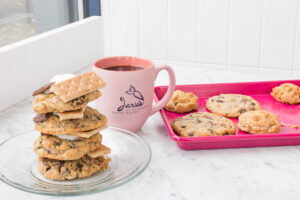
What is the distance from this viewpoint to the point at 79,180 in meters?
0.76

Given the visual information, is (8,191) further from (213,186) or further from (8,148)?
(213,186)

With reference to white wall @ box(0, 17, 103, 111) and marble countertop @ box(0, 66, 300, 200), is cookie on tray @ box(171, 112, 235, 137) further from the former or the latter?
white wall @ box(0, 17, 103, 111)

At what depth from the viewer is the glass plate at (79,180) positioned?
0.71 metres

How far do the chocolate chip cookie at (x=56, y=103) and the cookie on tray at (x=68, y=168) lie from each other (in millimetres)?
99

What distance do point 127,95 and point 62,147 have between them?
0.74 ft

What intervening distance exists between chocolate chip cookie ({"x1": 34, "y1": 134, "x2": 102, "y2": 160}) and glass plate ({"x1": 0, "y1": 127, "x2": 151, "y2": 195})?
0.05 m

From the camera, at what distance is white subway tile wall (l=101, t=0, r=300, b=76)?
144cm

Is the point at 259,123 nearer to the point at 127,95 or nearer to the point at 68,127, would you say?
the point at 127,95

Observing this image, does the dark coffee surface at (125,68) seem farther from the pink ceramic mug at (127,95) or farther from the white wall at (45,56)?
the white wall at (45,56)

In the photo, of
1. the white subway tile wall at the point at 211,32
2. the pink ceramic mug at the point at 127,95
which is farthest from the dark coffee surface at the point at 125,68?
the white subway tile wall at the point at 211,32

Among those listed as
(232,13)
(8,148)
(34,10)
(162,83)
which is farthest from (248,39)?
(8,148)

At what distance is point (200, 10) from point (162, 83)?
1.09 feet

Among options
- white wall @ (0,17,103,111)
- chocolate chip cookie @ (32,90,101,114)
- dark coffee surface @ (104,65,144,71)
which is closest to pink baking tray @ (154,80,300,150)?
dark coffee surface @ (104,65,144,71)

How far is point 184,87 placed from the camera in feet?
3.89
